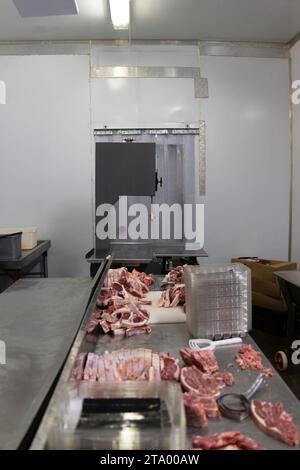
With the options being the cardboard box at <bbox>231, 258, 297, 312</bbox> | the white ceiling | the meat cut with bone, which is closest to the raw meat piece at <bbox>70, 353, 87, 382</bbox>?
the meat cut with bone

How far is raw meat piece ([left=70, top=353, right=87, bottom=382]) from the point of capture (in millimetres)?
1026

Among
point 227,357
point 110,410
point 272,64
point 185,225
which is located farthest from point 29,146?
point 110,410

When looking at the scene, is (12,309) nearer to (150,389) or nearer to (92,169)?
(150,389)

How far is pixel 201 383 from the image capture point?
3.93 ft

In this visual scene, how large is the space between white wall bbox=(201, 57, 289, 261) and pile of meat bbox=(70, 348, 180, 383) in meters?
3.16

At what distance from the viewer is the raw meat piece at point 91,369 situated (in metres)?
1.18

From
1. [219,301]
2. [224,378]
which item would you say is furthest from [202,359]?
[219,301]

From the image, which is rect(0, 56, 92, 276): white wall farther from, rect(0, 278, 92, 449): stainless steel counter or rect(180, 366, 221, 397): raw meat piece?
rect(180, 366, 221, 397): raw meat piece

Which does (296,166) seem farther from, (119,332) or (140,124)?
(119,332)

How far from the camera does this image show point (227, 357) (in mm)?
1444

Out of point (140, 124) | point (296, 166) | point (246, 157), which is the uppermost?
point (140, 124)

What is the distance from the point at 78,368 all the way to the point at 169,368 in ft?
1.04

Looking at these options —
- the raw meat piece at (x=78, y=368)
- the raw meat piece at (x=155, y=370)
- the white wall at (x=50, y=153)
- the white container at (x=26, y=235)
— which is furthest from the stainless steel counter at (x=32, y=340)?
the white wall at (x=50, y=153)

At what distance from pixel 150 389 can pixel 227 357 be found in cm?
58
